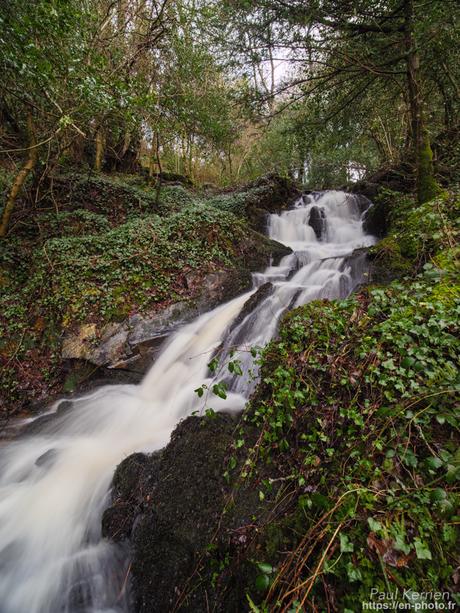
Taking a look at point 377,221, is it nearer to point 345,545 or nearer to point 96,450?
point 345,545

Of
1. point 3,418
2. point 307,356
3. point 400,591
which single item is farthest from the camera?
point 3,418

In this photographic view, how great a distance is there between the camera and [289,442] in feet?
7.63

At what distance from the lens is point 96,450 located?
395 centimetres

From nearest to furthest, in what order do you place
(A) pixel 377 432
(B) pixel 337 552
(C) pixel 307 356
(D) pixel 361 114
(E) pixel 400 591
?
1. (E) pixel 400 591
2. (B) pixel 337 552
3. (A) pixel 377 432
4. (C) pixel 307 356
5. (D) pixel 361 114

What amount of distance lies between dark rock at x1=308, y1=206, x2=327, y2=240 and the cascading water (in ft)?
12.3

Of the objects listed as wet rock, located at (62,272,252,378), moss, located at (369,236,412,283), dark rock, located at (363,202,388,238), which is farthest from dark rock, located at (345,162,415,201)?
wet rock, located at (62,272,252,378)

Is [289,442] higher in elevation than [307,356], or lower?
lower

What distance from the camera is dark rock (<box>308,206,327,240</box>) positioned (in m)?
10.4

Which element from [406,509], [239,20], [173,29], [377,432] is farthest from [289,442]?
[173,29]

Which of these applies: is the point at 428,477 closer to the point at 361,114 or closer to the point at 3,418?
the point at 3,418

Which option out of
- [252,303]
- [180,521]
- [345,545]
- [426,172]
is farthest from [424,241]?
[180,521]

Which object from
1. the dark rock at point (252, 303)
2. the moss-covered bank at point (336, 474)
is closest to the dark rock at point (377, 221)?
the dark rock at point (252, 303)

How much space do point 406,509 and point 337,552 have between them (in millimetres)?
439

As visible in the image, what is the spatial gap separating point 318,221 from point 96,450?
32.7 ft
